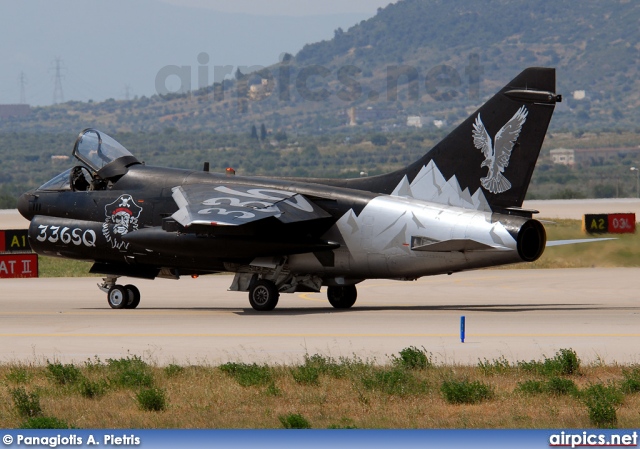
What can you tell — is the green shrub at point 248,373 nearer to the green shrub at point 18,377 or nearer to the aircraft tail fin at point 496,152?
the green shrub at point 18,377

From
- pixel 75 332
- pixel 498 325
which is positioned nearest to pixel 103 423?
pixel 75 332

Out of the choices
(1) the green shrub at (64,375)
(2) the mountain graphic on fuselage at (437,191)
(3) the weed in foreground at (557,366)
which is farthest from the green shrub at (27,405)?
(2) the mountain graphic on fuselage at (437,191)

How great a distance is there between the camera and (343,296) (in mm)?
28031

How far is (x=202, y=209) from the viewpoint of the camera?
987 inches

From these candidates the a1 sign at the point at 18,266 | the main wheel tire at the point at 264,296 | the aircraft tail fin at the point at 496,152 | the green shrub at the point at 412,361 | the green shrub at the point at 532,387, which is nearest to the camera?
the green shrub at the point at 532,387

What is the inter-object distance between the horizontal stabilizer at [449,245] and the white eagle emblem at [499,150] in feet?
4.96

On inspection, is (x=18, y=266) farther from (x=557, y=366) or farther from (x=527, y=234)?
(x=557, y=366)

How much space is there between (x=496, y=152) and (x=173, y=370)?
10839 mm

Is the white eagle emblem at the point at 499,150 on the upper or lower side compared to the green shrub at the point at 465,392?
upper

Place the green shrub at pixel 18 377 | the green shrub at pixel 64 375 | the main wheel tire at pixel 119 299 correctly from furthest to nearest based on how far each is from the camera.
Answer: the main wheel tire at pixel 119 299
the green shrub at pixel 18 377
the green shrub at pixel 64 375

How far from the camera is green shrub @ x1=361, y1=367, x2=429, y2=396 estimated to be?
15422 millimetres

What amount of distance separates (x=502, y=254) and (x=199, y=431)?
45.8 ft

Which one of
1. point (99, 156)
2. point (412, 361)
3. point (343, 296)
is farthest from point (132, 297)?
point (412, 361)

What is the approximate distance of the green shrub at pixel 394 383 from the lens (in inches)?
607
